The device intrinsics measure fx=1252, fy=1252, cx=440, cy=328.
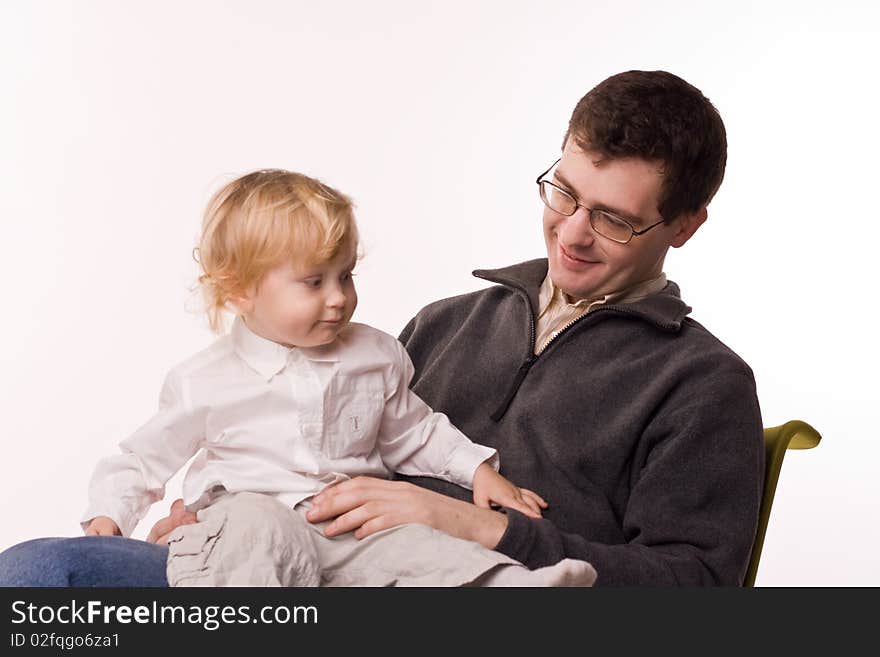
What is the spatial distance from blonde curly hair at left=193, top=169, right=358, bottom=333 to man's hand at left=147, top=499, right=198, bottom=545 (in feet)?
1.23

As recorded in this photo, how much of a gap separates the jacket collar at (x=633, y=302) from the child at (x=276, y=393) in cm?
42

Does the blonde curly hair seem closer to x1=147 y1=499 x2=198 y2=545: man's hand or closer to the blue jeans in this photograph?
x1=147 y1=499 x2=198 y2=545: man's hand

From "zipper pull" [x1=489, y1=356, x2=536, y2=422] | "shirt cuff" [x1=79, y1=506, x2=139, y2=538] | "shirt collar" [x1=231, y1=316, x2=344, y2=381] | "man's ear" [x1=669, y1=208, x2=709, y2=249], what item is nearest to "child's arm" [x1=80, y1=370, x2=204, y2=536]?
"shirt cuff" [x1=79, y1=506, x2=139, y2=538]

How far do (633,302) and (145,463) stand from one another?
101 cm

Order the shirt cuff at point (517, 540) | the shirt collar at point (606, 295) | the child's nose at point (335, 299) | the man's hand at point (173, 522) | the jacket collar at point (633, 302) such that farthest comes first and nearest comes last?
Answer: the shirt collar at point (606, 295)
the jacket collar at point (633, 302)
the man's hand at point (173, 522)
the child's nose at point (335, 299)
the shirt cuff at point (517, 540)

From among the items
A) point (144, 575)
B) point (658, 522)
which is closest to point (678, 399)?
point (658, 522)

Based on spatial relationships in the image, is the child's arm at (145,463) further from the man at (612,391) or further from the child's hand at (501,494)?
the child's hand at (501,494)

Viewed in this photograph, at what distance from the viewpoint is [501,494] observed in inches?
91.6

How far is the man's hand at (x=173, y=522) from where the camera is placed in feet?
7.70

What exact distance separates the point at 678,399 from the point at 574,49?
2912mm

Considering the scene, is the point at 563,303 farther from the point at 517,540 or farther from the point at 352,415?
the point at 517,540

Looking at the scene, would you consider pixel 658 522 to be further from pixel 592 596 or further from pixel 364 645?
pixel 364 645

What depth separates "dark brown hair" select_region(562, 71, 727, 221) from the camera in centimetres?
241

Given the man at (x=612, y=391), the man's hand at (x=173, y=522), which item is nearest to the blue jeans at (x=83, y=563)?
the man at (x=612, y=391)
